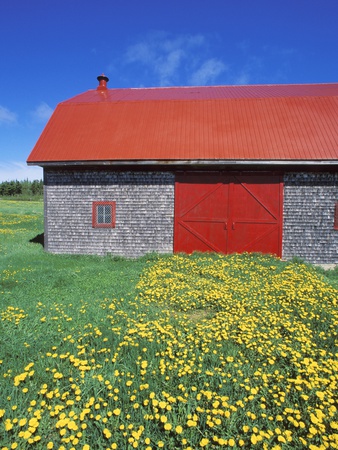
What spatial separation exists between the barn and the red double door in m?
0.04

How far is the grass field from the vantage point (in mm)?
2742

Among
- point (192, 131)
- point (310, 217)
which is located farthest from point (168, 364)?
point (192, 131)

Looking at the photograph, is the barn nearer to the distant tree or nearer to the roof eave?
the roof eave

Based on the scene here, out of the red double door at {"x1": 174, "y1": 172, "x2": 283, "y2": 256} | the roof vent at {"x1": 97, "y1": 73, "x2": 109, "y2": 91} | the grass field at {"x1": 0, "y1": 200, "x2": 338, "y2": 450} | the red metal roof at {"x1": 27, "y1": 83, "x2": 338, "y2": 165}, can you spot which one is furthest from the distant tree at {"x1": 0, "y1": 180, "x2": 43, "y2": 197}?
the grass field at {"x1": 0, "y1": 200, "x2": 338, "y2": 450}

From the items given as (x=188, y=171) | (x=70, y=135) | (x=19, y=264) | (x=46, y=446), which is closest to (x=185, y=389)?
(x=46, y=446)

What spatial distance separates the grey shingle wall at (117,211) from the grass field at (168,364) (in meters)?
3.70

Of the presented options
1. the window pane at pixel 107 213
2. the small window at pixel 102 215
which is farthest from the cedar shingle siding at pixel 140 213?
the window pane at pixel 107 213

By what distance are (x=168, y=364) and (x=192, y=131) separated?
927cm

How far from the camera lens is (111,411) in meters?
2.98

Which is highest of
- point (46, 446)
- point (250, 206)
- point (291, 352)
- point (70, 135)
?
point (70, 135)

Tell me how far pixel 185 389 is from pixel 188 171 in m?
8.34

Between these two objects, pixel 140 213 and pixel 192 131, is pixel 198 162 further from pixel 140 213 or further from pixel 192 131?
pixel 140 213

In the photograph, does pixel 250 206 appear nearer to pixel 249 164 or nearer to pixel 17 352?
pixel 249 164

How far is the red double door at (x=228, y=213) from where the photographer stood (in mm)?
10367
